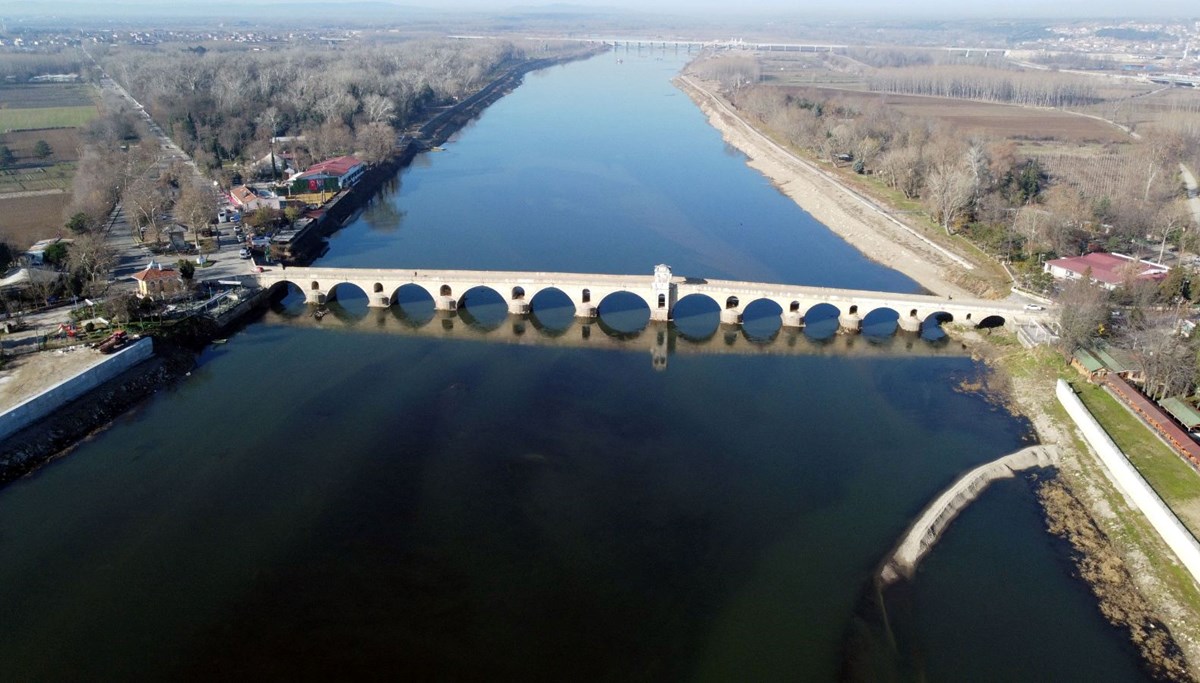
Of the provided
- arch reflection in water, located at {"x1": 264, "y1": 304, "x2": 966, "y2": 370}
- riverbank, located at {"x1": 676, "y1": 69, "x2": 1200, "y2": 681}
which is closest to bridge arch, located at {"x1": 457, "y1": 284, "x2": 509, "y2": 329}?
arch reflection in water, located at {"x1": 264, "y1": 304, "x2": 966, "y2": 370}

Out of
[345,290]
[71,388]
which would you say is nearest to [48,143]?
[345,290]

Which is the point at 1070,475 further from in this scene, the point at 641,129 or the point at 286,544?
the point at 641,129

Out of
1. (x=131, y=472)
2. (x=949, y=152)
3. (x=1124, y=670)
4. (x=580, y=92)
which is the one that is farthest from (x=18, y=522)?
(x=580, y=92)

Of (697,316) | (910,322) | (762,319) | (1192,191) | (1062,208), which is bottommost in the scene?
(762,319)

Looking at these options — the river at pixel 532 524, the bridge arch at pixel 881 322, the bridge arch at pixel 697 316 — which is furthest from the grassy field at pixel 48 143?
the bridge arch at pixel 881 322

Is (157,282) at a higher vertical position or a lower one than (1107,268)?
higher

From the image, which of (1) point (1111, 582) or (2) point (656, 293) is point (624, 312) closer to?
(2) point (656, 293)

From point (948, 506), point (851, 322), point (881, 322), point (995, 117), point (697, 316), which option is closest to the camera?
point (948, 506)
